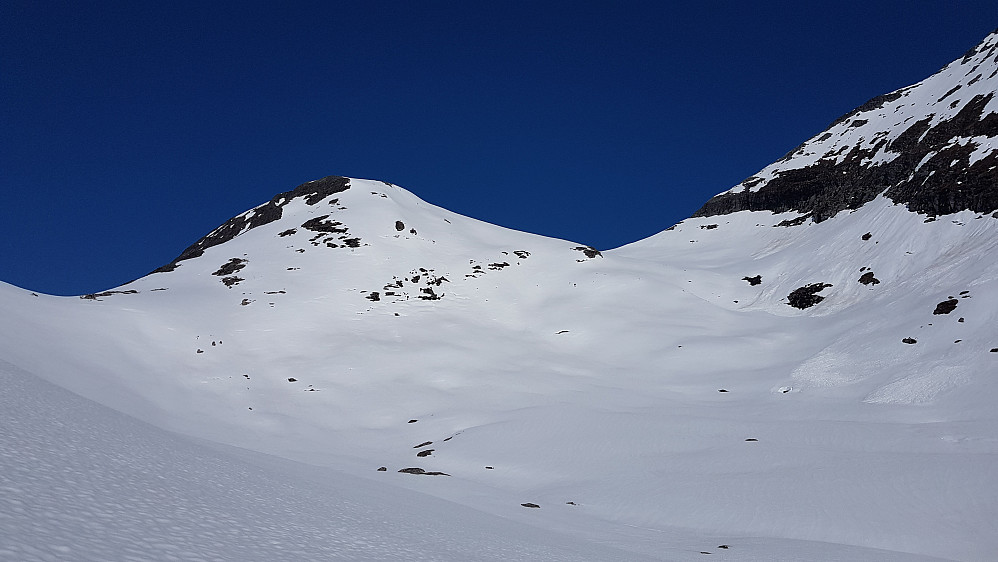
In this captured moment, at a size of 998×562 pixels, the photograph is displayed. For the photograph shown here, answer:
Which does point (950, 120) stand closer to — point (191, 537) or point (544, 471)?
point (544, 471)

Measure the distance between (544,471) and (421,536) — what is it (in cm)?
1395

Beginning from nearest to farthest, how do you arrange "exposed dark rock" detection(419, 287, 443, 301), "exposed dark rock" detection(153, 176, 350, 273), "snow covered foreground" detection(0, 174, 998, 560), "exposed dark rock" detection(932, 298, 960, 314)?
"snow covered foreground" detection(0, 174, 998, 560)
"exposed dark rock" detection(932, 298, 960, 314)
"exposed dark rock" detection(419, 287, 443, 301)
"exposed dark rock" detection(153, 176, 350, 273)

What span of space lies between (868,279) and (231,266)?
57.1 metres

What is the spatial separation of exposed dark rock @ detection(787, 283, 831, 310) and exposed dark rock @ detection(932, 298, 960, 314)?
13.3 meters

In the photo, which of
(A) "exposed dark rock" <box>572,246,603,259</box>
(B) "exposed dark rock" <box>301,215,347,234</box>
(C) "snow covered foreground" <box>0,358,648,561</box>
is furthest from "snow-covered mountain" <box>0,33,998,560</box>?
(B) "exposed dark rock" <box>301,215,347,234</box>

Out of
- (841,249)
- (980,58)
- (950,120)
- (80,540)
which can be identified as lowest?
(80,540)

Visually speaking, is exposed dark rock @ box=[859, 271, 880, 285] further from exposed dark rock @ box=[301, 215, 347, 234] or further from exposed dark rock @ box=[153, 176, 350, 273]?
exposed dark rock @ box=[153, 176, 350, 273]

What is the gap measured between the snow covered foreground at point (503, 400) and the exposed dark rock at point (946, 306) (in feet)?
1.43

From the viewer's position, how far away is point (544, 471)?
2486cm

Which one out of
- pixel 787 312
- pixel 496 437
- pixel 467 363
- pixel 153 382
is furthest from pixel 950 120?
pixel 153 382

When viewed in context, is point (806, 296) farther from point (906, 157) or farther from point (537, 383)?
point (537, 383)

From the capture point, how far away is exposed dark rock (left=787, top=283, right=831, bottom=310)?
4862cm

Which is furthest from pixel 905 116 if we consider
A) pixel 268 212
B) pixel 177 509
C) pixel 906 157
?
pixel 177 509

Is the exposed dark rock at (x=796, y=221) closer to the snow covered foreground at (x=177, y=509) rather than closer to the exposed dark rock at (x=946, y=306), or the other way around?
the exposed dark rock at (x=946, y=306)
